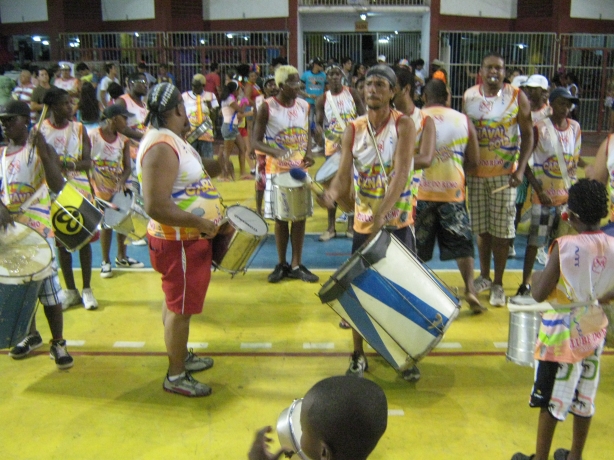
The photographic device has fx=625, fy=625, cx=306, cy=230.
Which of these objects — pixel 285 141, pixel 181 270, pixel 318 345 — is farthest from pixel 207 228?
pixel 285 141

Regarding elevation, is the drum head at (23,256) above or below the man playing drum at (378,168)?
below

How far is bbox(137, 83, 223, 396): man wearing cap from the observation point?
3.47 metres

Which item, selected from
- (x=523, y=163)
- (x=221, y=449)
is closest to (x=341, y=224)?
(x=523, y=163)

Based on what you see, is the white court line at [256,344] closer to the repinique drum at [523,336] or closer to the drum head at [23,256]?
the drum head at [23,256]

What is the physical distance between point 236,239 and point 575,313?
1.95 m

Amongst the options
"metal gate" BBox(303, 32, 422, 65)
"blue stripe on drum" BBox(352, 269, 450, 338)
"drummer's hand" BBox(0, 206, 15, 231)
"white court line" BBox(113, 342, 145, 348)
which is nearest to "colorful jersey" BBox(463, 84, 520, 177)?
"blue stripe on drum" BBox(352, 269, 450, 338)

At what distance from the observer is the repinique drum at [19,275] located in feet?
12.3

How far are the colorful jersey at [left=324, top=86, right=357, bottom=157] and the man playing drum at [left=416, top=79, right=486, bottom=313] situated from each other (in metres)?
2.45

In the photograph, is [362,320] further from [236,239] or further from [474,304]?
[474,304]

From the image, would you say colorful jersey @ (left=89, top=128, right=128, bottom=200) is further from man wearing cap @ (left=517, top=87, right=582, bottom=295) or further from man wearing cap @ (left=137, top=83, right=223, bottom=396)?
man wearing cap @ (left=517, top=87, right=582, bottom=295)

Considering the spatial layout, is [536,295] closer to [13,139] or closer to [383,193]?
[383,193]

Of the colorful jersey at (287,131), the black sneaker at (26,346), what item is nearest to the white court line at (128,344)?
the black sneaker at (26,346)

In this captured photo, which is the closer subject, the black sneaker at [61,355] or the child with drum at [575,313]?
the child with drum at [575,313]

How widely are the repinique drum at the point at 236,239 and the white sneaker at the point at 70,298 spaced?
85.3 inches
